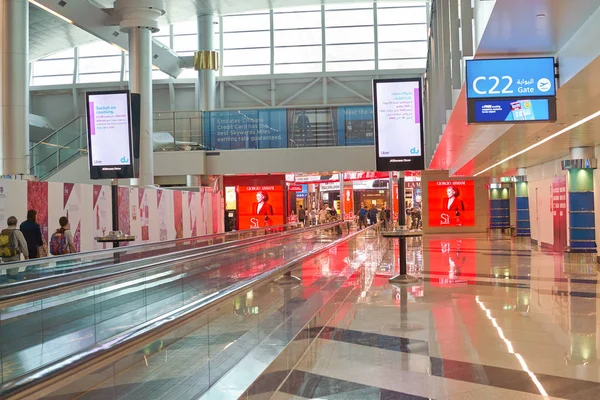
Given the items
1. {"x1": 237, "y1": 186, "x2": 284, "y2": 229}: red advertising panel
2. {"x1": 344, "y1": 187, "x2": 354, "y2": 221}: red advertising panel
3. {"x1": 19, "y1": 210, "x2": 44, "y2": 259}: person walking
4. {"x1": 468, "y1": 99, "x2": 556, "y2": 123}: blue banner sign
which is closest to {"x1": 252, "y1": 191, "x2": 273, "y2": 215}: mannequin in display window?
{"x1": 237, "y1": 186, "x2": 284, "y2": 229}: red advertising panel

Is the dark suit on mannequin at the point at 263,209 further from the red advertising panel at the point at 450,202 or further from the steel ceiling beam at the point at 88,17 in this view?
the steel ceiling beam at the point at 88,17

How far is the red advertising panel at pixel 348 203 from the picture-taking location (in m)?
47.3

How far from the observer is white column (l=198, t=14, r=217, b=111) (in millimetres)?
37031

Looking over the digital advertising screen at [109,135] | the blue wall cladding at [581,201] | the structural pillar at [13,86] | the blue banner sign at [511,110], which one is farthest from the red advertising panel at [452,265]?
the structural pillar at [13,86]

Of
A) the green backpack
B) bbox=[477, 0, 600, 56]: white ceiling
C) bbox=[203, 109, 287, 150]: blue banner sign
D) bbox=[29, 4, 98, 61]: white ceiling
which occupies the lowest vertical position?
the green backpack

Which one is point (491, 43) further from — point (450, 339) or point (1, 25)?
point (1, 25)

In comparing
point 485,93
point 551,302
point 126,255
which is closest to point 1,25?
point 126,255

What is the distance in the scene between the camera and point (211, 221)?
96.9 feet

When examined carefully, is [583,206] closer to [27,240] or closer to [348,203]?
[27,240]

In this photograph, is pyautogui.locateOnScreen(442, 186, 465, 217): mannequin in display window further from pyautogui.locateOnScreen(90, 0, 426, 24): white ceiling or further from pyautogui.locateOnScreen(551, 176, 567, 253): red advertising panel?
pyautogui.locateOnScreen(551, 176, 567, 253): red advertising panel

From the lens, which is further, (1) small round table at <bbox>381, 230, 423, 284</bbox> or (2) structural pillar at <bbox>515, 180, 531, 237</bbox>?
(2) structural pillar at <bbox>515, 180, 531, 237</bbox>

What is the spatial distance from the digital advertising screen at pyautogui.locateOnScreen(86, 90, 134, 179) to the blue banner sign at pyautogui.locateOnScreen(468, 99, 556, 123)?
23.3 ft

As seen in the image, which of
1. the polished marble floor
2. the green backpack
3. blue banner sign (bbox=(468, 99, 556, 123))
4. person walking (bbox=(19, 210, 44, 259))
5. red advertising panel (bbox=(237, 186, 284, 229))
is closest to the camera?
the polished marble floor

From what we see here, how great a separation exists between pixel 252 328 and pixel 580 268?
41.0 feet
